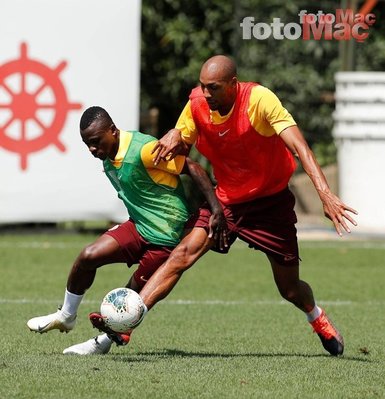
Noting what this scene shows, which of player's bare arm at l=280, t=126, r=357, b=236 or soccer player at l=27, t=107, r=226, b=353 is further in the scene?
soccer player at l=27, t=107, r=226, b=353

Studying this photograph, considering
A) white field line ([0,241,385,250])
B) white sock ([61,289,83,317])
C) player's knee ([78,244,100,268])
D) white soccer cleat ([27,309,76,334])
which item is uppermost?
player's knee ([78,244,100,268])

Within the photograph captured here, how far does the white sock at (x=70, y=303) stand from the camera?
31.2 feet

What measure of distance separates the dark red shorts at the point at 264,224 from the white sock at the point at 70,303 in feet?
3.09

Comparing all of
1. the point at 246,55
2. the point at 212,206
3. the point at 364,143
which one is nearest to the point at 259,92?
the point at 212,206

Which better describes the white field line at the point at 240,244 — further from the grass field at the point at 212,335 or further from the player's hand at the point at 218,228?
the player's hand at the point at 218,228

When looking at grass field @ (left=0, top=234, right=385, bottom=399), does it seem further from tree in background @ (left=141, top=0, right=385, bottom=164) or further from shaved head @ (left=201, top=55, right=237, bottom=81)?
tree in background @ (left=141, top=0, right=385, bottom=164)

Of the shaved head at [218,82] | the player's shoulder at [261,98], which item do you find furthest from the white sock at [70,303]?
the player's shoulder at [261,98]

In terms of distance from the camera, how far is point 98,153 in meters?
9.15

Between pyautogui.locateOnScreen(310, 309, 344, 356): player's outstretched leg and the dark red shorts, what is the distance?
57 centimetres

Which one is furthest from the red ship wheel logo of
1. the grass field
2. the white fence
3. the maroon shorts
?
the maroon shorts

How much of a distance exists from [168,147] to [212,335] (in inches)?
89.9

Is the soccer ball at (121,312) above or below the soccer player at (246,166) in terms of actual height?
below

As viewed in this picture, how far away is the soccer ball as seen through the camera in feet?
27.9

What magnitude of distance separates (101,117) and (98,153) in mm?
251
